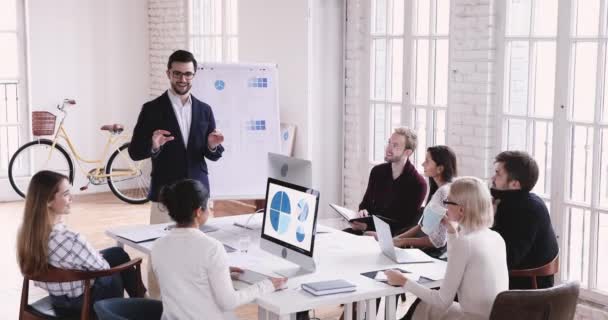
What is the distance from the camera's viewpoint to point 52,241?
4.42 metres

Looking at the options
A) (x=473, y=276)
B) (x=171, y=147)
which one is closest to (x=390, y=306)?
(x=473, y=276)

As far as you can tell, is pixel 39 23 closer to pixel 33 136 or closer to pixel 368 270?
pixel 33 136

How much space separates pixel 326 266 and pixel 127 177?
6072 mm

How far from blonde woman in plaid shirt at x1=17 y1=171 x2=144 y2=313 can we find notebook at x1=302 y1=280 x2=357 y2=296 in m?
1.10

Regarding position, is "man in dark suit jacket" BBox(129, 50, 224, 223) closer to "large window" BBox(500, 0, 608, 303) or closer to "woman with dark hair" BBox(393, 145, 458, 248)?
"woman with dark hair" BBox(393, 145, 458, 248)

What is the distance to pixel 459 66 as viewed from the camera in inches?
251

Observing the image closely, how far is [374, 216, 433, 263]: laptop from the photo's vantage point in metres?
4.54

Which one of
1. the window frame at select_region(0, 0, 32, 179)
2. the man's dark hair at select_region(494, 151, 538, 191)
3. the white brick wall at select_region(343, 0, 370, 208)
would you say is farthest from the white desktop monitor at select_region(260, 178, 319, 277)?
the window frame at select_region(0, 0, 32, 179)

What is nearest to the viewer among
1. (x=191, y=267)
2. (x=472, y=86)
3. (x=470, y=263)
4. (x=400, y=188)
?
(x=191, y=267)

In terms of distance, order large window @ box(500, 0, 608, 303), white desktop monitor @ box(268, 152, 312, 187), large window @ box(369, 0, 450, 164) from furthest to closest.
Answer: large window @ box(369, 0, 450, 164)
large window @ box(500, 0, 608, 303)
white desktop monitor @ box(268, 152, 312, 187)

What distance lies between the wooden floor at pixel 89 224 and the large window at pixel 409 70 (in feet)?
4.62

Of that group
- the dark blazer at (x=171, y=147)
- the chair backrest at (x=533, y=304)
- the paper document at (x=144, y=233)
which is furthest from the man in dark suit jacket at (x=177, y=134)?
the chair backrest at (x=533, y=304)

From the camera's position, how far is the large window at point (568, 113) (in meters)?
5.52

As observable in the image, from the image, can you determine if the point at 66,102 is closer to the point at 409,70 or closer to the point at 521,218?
the point at 409,70
